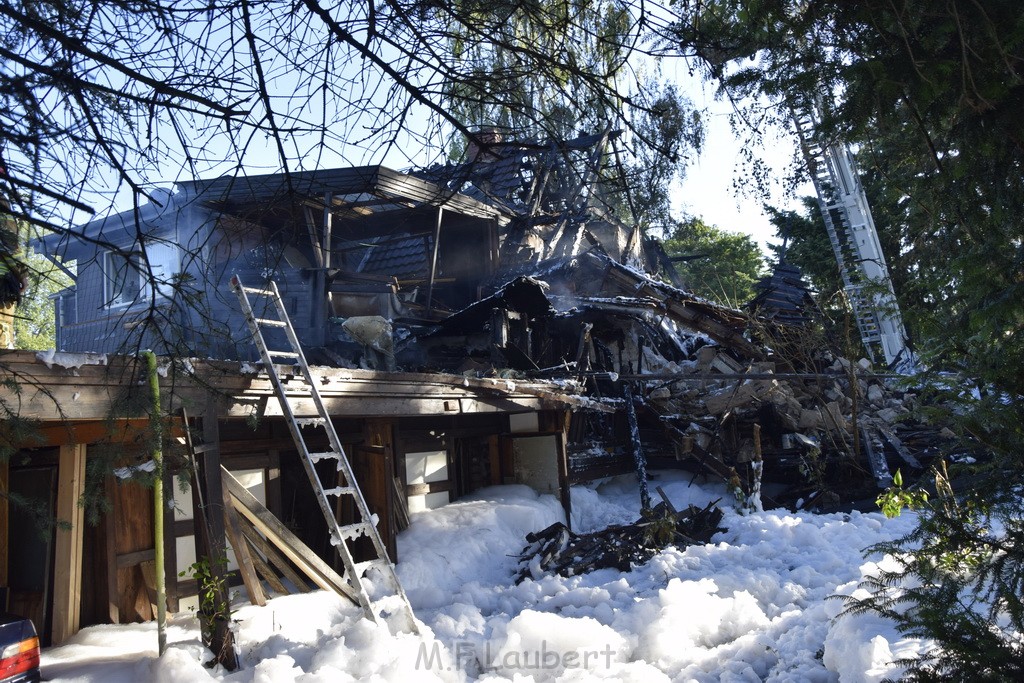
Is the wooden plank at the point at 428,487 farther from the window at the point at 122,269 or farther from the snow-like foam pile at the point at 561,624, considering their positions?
the window at the point at 122,269

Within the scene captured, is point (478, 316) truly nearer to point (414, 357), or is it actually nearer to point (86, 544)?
point (414, 357)

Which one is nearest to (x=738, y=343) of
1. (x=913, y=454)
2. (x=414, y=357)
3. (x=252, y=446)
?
(x=913, y=454)

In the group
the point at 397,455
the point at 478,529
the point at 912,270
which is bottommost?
the point at 478,529

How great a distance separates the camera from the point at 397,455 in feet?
33.1

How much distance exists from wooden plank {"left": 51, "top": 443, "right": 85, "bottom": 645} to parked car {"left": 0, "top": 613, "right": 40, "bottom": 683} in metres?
1.96

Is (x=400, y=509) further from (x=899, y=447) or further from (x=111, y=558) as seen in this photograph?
(x=899, y=447)

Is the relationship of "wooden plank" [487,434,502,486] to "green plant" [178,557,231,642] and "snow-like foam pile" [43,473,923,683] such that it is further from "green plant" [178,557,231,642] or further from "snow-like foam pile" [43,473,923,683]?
"green plant" [178,557,231,642]

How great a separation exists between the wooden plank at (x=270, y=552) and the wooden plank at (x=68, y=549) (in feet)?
4.51

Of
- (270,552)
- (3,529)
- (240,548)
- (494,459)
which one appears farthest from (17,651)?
(494,459)

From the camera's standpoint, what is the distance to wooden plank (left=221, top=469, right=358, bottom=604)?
21.3 feet

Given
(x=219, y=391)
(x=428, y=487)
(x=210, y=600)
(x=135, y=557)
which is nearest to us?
(x=219, y=391)

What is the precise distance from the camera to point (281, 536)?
6.59 meters

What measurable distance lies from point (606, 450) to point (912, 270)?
10.8 metres

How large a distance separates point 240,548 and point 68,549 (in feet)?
4.79
